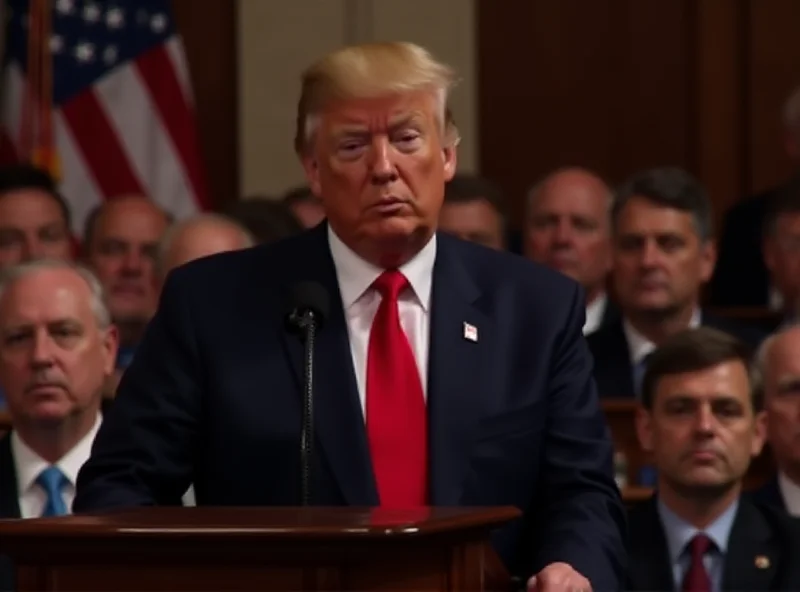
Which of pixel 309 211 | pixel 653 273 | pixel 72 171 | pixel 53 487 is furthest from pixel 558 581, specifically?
pixel 72 171

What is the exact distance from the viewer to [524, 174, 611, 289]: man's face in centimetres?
712

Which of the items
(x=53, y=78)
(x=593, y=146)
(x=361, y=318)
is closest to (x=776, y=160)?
(x=593, y=146)

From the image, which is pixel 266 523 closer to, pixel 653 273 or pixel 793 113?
pixel 653 273

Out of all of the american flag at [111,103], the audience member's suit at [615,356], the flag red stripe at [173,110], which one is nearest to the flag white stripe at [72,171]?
the american flag at [111,103]

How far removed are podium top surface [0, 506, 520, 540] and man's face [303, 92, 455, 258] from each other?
0.69 m

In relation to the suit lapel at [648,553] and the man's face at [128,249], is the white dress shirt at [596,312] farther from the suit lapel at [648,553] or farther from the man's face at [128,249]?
the suit lapel at [648,553]

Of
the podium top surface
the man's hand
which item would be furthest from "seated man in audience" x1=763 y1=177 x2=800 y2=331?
the podium top surface

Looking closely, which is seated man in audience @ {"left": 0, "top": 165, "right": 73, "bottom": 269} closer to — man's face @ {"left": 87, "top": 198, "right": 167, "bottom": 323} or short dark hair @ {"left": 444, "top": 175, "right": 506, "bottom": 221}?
man's face @ {"left": 87, "top": 198, "right": 167, "bottom": 323}

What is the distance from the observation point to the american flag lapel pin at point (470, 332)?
3393 mm

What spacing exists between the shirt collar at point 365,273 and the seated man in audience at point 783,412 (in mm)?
2191

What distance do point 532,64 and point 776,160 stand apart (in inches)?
44.3

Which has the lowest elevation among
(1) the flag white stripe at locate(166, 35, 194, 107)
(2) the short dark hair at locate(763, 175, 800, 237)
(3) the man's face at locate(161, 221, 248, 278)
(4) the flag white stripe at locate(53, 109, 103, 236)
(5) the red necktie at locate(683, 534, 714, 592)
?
(5) the red necktie at locate(683, 534, 714, 592)

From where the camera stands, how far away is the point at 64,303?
5.37m

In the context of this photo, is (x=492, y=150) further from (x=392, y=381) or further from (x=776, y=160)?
(x=392, y=381)
